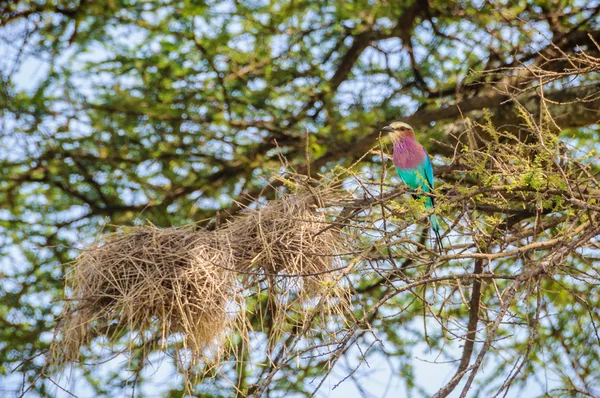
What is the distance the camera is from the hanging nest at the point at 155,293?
369 cm

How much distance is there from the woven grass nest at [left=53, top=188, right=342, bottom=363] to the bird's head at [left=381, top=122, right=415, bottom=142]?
0.89 m

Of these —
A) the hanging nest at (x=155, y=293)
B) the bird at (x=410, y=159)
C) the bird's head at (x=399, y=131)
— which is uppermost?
the bird's head at (x=399, y=131)

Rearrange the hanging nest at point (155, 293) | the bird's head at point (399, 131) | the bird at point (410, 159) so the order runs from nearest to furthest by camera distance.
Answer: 1. the hanging nest at point (155, 293)
2. the bird at point (410, 159)
3. the bird's head at point (399, 131)

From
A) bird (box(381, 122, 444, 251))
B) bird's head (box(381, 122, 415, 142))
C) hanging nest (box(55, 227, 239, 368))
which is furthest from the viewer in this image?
bird's head (box(381, 122, 415, 142))

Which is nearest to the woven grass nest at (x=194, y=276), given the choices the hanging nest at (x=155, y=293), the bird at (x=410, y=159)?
the hanging nest at (x=155, y=293)

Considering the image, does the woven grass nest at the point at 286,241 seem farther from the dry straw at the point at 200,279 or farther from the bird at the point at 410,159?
the bird at the point at 410,159

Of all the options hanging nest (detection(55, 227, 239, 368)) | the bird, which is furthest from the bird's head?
hanging nest (detection(55, 227, 239, 368))

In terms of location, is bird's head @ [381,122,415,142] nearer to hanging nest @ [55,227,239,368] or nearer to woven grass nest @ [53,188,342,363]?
woven grass nest @ [53,188,342,363]

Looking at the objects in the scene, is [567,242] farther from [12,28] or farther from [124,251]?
[12,28]

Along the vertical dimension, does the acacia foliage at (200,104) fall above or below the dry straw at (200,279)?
above

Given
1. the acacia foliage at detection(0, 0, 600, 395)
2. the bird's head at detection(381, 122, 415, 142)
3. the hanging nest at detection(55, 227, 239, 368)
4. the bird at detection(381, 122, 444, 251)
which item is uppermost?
the acacia foliage at detection(0, 0, 600, 395)

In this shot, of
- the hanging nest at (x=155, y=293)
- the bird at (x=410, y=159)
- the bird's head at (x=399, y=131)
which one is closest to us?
the hanging nest at (x=155, y=293)

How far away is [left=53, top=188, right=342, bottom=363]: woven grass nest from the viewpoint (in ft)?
12.1

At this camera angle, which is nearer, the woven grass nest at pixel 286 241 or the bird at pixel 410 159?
the woven grass nest at pixel 286 241
